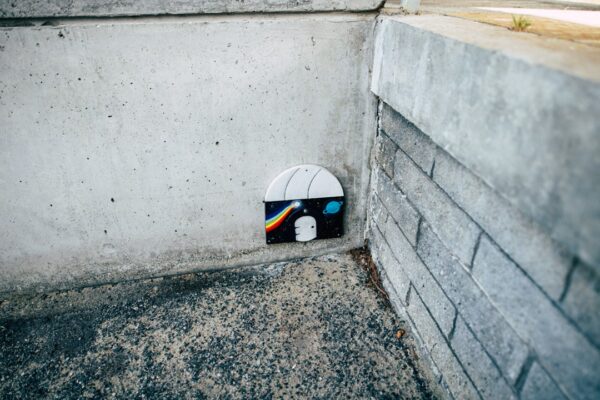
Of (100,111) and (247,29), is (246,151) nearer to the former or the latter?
(247,29)

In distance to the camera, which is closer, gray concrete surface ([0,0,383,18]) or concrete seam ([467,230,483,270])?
concrete seam ([467,230,483,270])

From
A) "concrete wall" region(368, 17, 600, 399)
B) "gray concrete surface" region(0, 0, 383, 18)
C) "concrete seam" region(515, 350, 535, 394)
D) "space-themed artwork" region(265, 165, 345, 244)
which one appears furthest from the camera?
"space-themed artwork" region(265, 165, 345, 244)

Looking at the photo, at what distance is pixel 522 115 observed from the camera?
107 cm

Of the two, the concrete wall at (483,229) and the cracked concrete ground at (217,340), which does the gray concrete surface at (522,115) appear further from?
the cracked concrete ground at (217,340)

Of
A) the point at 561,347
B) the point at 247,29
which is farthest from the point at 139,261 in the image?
the point at 561,347

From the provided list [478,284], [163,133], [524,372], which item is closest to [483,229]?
[478,284]

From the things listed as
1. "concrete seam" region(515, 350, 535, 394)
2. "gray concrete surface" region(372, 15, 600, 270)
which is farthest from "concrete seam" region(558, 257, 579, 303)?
"concrete seam" region(515, 350, 535, 394)

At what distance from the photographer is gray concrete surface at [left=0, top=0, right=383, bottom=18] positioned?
72.8 inches

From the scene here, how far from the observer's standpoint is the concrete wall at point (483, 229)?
1.00 metres

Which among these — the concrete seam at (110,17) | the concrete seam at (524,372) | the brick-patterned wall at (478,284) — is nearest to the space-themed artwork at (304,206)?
the brick-patterned wall at (478,284)

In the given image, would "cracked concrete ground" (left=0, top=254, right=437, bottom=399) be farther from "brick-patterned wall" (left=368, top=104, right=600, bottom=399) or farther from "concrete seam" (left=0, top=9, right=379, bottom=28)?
"concrete seam" (left=0, top=9, right=379, bottom=28)

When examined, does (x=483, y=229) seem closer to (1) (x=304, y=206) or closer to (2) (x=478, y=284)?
(2) (x=478, y=284)

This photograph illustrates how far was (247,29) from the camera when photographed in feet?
6.70

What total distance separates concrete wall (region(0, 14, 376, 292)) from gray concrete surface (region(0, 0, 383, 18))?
0.05 meters
